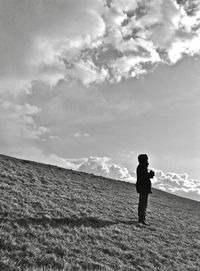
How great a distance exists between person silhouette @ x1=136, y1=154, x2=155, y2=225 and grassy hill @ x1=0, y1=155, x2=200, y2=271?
0.82 metres

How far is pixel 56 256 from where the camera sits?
9.25m

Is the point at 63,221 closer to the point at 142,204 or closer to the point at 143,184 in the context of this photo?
the point at 142,204

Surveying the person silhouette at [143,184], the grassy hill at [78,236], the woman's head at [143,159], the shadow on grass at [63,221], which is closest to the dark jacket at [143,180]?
the person silhouette at [143,184]

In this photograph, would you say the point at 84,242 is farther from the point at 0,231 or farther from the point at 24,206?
the point at 24,206

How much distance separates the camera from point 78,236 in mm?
11805

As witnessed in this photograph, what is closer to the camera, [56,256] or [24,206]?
[56,256]

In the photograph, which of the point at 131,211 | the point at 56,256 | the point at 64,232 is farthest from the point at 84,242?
the point at 131,211

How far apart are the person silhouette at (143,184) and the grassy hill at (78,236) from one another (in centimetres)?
82

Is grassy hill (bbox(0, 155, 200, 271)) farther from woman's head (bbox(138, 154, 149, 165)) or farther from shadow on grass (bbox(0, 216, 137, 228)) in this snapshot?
woman's head (bbox(138, 154, 149, 165))

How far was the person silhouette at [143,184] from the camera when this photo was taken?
17281mm

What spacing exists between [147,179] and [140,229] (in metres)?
3.10

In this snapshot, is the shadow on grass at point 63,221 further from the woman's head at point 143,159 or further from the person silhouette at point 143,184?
the woman's head at point 143,159

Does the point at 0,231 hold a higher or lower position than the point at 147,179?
lower

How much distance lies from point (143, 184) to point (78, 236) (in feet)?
22.4
